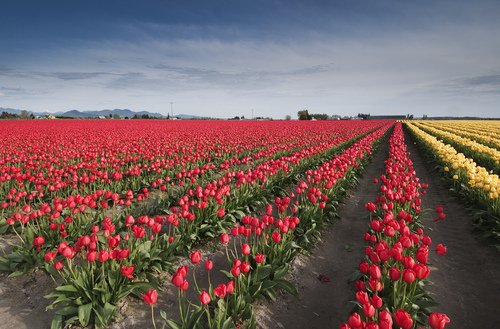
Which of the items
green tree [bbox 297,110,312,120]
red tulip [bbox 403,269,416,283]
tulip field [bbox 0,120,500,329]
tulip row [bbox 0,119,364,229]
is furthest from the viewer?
green tree [bbox 297,110,312,120]

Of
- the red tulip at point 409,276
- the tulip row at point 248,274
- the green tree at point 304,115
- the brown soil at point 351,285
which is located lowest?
the brown soil at point 351,285

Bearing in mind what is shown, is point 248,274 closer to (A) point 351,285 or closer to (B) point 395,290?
(A) point 351,285

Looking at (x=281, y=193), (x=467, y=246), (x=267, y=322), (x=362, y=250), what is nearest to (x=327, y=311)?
(x=267, y=322)

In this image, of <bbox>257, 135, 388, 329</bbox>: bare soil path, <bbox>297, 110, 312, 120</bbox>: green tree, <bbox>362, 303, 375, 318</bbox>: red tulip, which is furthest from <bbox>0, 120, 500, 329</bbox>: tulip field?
<bbox>297, 110, 312, 120</bbox>: green tree

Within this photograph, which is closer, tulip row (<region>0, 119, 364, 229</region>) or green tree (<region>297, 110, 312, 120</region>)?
tulip row (<region>0, 119, 364, 229</region>)

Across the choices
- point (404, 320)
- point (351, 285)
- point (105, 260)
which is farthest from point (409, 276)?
point (105, 260)

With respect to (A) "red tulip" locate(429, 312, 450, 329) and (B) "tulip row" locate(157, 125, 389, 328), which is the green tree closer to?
(B) "tulip row" locate(157, 125, 389, 328)

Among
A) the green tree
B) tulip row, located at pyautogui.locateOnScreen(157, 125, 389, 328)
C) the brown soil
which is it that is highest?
Result: the green tree

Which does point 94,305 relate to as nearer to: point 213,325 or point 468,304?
point 213,325

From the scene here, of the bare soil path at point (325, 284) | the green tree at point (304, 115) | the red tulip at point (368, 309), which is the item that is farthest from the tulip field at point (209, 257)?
the green tree at point (304, 115)

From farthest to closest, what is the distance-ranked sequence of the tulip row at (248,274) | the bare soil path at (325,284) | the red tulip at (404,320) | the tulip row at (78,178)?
the tulip row at (78,178) → the bare soil path at (325,284) → the tulip row at (248,274) → the red tulip at (404,320)

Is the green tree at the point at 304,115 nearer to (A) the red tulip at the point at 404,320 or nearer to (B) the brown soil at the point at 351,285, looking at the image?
(B) the brown soil at the point at 351,285

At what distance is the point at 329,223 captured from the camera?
7.50 m

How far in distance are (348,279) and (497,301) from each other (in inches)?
80.2
